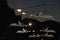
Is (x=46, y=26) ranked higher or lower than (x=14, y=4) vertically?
lower

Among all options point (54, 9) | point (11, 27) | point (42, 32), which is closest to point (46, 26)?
point (42, 32)

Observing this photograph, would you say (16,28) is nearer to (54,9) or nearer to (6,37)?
(6,37)

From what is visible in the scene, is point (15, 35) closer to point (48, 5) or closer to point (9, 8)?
point (9, 8)

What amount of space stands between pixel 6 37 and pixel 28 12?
1.02m

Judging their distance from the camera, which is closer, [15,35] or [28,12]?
[28,12]

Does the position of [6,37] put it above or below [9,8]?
below

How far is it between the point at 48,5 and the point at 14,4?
907 millimetres

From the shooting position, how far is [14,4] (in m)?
4.75

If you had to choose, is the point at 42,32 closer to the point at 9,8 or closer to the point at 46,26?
the point at 46,26

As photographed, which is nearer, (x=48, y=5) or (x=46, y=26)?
(x=48, y=5)

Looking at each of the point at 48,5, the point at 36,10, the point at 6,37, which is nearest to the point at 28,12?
the point at 36,10

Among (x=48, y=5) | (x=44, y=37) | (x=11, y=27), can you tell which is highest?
(x=48, y=5)

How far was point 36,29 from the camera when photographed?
5.26 meters

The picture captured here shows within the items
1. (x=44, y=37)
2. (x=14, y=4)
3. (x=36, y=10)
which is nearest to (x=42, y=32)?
(x=44, y=37)
